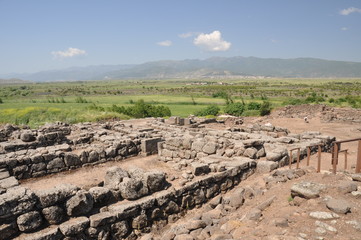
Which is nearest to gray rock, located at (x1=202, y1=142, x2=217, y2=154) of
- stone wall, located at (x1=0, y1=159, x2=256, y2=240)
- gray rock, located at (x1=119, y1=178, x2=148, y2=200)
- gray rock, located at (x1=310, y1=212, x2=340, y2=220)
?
stone wall, located at (x1=0, y1=159, x2=256, y2=240)

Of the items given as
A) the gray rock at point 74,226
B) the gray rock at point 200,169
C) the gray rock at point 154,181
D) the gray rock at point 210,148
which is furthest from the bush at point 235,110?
the gray rock at point 74,226

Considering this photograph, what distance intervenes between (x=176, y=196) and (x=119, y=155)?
22.4ft

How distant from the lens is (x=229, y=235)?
20.7 ft

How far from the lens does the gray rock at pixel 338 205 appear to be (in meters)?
6.00

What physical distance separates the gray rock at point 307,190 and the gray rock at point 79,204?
5.40 m

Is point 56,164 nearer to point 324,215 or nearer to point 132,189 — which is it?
point 132,189

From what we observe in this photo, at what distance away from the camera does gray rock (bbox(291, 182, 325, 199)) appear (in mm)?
6875

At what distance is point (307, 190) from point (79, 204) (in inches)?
229

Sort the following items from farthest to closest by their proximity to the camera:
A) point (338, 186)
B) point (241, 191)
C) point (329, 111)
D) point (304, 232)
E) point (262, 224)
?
point (329, 111) < point (241, 191) < point (338, 186) < point (262, 224) < point (304, 232)

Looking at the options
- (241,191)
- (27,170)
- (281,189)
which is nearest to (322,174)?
(281,189)

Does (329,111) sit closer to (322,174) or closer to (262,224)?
(322,174)

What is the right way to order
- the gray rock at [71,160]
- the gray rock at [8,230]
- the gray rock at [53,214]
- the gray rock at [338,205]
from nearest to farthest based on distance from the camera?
the gray rock at [338,205] → the gray rock at [8,230] → the gray rock at [53,214] → the gray rock at [71,160]

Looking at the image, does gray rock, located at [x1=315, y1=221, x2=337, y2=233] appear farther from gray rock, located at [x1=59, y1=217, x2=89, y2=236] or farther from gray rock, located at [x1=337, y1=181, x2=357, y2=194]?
gray rock, located at [x1=59, y1=217, x2=89, y2=236]

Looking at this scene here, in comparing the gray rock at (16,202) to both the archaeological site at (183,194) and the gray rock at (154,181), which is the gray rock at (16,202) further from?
the gray rock at (154,181)
